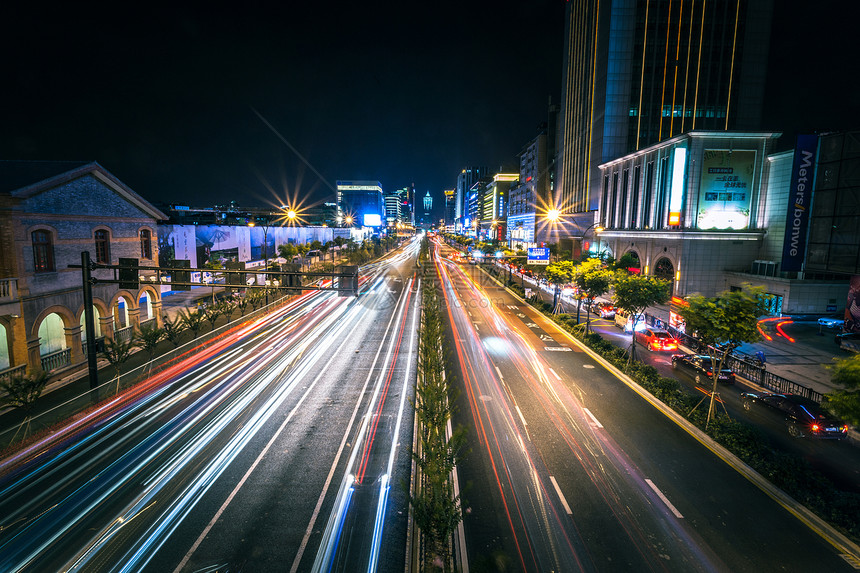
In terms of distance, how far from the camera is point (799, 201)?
35719 millimetres

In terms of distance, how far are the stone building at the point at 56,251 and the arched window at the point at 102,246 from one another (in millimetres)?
55

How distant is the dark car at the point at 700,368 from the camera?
22.3 m

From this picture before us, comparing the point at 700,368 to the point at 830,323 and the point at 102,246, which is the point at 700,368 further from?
the point at 102,246

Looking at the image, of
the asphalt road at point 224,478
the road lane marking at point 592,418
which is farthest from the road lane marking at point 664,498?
the asphalt road at point 224,478

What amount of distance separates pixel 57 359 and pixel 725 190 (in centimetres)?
6257

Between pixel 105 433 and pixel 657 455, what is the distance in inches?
890

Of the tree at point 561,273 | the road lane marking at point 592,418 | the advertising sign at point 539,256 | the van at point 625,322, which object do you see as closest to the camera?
the road lane marking at point 592,418

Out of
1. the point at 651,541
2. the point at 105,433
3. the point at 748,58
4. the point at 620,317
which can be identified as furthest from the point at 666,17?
the point at 105,433

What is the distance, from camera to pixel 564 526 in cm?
1131

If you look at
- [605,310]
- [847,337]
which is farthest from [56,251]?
[847,337]

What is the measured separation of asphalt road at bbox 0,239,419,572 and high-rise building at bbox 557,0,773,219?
68.4 meters

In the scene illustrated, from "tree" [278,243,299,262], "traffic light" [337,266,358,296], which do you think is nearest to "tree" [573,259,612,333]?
"traffic light" [337,266,358,296]

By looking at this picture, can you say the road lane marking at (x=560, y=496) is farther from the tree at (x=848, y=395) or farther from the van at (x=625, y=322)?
the van at (x=625, y=322)

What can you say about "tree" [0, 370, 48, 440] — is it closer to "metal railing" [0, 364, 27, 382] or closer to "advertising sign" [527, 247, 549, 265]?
"metal railing" [0, 364, 27, 382]
